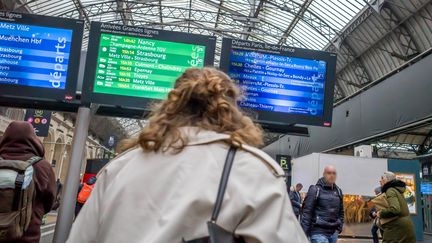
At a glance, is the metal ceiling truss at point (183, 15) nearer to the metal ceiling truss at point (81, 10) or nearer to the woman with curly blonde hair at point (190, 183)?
the metal ceiling truss at point (81, 10)

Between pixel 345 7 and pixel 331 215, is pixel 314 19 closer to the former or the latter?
pixel 345 7

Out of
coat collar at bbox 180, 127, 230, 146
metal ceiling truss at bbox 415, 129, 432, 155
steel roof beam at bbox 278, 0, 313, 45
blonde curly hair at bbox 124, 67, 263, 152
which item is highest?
steel roof beam at bbox 278, 0, 313, 45

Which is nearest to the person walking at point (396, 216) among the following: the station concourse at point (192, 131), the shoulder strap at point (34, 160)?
the station concourse at point (192, 131)

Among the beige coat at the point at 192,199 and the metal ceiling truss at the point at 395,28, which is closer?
the beige coat at the point at 192,199

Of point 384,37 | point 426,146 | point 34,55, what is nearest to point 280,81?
point 34,55

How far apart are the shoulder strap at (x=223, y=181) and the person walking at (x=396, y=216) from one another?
5.27 m

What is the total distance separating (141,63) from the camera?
5062 mm

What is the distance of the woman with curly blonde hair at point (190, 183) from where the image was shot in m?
1.26

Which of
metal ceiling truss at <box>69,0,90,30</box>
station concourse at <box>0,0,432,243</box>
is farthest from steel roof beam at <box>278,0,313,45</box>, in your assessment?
metal ceiling truss at <box>69,0,90,30</box>

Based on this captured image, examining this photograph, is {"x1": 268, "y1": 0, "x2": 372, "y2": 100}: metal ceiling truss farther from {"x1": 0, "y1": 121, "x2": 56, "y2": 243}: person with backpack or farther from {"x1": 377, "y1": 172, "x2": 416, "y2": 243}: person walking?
{"x1": 0, "y1": 121, "x2": 56, "y2": 243}: person with backpack

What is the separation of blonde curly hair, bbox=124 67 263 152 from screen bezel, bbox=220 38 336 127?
11.8ft

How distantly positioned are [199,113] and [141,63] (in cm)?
373

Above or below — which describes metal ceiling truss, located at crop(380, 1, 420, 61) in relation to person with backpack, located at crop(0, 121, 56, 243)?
above

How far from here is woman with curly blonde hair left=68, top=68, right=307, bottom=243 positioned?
1257 mm
